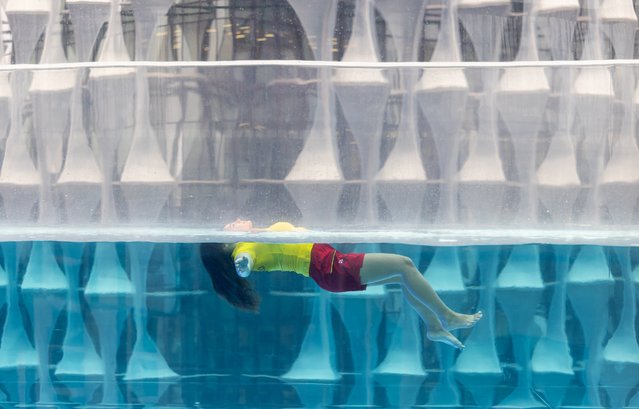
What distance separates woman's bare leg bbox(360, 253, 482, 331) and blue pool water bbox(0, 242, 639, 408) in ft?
0.28

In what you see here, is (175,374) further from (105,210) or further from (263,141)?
(263,141)

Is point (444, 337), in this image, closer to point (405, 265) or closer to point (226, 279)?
point (405, 265)

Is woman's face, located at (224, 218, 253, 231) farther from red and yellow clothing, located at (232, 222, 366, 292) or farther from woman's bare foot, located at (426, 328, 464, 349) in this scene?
woman's bare foot, located at (426, 328, 464, 349)

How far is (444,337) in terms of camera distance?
4.02 metres

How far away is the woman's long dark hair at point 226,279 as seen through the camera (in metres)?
4.01

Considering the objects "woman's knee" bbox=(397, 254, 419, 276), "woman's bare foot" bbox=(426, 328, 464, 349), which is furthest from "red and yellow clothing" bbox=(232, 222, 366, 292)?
"woman's bare foot" bbox=(426, 328, 464, 349)

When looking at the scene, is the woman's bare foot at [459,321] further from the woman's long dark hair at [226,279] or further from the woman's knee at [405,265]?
the woman's long dark hair at [226,279]

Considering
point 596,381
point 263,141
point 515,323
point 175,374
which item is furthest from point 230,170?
point 596,381

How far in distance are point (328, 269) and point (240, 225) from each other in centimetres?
44

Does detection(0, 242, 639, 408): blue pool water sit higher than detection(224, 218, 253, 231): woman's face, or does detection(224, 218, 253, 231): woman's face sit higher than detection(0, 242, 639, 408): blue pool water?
detection(224, 218, 253, 231): woman's face

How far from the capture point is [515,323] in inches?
162

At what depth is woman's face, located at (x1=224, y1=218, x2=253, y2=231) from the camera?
401cm

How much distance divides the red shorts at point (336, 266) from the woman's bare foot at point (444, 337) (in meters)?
0.37

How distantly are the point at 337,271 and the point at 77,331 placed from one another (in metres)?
1.29
